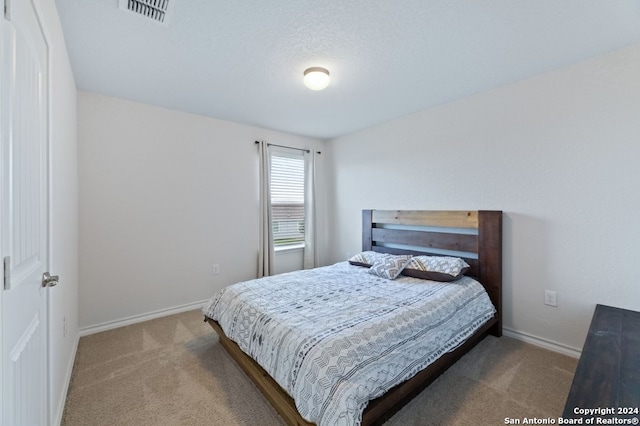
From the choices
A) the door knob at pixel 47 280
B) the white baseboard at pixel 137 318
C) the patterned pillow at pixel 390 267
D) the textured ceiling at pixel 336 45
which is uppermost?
the textured ceiling at pixel 336 45

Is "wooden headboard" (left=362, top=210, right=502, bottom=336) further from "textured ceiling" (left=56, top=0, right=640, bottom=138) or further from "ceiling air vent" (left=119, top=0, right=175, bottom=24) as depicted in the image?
"ceiling air vent" (left=119, top=0, right=175, bottom=24)

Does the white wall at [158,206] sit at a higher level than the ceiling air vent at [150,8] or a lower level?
lower

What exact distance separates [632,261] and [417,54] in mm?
2189

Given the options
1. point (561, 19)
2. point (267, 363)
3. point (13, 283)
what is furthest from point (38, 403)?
point (561, 19)

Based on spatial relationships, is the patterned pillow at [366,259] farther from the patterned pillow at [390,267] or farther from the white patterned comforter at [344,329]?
the white patterned comforter at [344,329]

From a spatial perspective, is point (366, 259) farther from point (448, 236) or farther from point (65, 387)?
point (65, 387)

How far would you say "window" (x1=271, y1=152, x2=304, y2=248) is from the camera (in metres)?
4.09

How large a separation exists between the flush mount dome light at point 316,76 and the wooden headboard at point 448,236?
182cm

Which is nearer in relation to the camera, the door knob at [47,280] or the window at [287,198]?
the door knob at [47,280]

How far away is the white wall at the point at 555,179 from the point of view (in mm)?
Answer: 2049

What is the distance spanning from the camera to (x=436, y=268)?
269 cm

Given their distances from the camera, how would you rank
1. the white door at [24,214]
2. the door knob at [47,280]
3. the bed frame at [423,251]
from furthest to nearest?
the bed frame at [423,251]
the door knob at [47,280]
the white door at [24,214]

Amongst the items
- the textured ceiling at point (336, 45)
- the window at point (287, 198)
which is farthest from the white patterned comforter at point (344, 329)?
the textured ceiling at point (336, 45)

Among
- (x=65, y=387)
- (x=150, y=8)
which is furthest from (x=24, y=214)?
(x=65, y=387)
